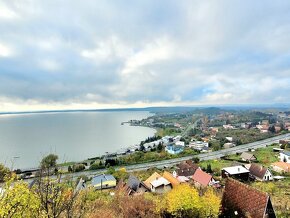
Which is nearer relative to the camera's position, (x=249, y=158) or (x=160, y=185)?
(x=160, y=185)

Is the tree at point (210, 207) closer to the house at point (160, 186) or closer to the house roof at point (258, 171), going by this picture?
the house at point (160, 186)

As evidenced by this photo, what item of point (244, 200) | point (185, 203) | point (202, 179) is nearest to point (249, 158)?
point (202, 179)

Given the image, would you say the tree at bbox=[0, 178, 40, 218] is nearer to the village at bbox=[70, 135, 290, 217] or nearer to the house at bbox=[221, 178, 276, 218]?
the village at bbox=[70, 135, 290, 217]

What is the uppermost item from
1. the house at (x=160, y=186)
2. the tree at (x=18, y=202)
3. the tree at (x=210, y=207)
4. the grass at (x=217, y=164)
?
the tree at (x=18, y=202)

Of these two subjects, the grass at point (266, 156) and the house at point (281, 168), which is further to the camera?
the grass at point (266, 156)

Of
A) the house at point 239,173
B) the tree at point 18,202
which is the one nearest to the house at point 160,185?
the house at point 239,173

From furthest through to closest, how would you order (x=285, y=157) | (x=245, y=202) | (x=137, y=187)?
(x=285, y=157), (x=137, y=187), (x=245, y=202)

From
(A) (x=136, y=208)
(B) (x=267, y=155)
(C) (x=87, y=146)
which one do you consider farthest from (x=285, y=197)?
(C) (x=87, y=146)

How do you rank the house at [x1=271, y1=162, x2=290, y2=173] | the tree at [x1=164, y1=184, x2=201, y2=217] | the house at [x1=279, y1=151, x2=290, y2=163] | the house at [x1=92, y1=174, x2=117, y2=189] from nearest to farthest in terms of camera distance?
1. the tree at [x1=164, y1=184, x2=201, y2=217]
2. the house at [x1=92, y1=174, x2=117, y2=189]
3. the house at [x1=271, y1=162, x2=290, y2=173]
4. the house at [x1=279, y1=151, x2=290, y2=163]

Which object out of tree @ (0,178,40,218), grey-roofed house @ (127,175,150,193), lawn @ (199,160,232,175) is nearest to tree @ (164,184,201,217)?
tree @ (0,178,40,218)

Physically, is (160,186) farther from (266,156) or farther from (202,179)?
(266,156)
